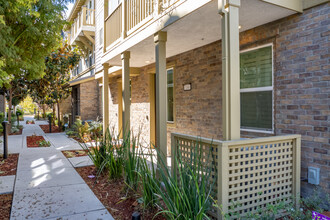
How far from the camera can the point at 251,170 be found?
3.10 meters

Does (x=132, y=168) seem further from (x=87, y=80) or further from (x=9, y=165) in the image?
(x=87, y=80)

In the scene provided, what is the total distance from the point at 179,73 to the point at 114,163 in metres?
3.19

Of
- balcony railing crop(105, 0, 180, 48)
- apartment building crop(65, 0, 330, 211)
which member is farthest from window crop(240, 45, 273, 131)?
balcony railing crop(105, 0, 180, 48)

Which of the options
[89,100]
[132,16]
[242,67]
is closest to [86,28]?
[89,100]

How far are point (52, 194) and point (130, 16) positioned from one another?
13.7 feet

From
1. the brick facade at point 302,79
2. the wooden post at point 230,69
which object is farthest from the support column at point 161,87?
the wooden post at point 230,69

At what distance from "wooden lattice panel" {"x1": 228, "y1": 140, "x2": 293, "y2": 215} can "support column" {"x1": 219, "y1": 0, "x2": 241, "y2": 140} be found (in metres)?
0.28

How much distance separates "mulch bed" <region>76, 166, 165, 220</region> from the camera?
3.29m

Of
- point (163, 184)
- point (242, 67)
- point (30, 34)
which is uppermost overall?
point (30, 34)

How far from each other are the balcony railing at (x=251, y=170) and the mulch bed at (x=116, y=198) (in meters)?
0.91

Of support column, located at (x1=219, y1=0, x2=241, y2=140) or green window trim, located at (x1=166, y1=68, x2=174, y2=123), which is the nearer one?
support column, located at (x1=219, y1=0, x2=241, y2=140)

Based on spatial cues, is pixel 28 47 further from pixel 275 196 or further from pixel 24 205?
pixel 275 196

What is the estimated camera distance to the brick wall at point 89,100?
13.2 metres

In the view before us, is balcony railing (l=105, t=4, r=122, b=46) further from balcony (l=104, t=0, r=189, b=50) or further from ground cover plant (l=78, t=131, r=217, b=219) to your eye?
ground cover plant (l=78, t=131, r=217, b=219)
